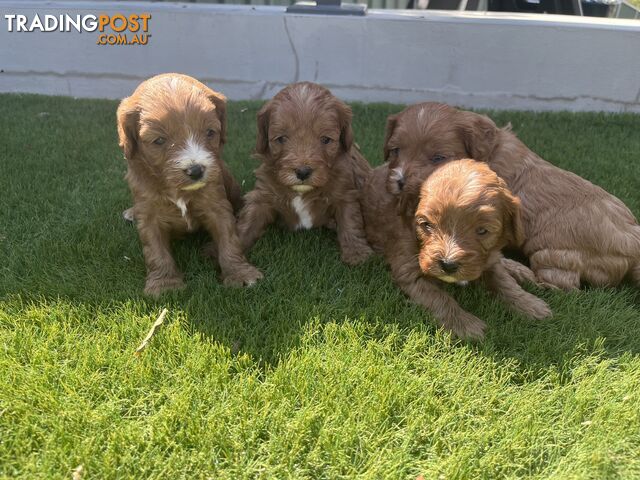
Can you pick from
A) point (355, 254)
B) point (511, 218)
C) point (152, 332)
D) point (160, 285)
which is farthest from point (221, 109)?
point (511, 218)

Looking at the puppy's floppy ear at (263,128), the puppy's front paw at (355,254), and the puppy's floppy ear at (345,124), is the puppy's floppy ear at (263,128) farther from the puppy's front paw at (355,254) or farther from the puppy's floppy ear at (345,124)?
the puppy's front paw at (355,254)

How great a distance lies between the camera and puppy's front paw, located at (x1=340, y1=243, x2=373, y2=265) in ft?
13.9

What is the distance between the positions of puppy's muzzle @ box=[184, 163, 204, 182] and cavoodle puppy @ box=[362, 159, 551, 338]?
154 cm

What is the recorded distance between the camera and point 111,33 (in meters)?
8.02

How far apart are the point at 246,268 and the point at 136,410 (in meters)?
1.43

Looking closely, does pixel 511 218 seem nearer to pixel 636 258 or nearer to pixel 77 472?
pixel 636 258

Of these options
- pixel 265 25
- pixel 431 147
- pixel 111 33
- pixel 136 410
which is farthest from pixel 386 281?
pixel 111 33

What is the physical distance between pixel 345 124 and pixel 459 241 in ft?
5.32

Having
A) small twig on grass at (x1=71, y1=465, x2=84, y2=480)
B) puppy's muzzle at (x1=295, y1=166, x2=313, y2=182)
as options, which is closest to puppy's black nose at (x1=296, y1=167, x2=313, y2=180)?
puppy's muzzle at (x1=295, y1=166, x2=313, y2=182)

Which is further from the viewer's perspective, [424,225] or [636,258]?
[636,258]

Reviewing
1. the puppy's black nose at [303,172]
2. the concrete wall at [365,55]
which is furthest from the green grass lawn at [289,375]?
the concrete wall at [365,55]

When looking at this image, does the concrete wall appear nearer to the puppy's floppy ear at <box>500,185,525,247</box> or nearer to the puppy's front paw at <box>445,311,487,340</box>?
the puppy's floppy ear at <box>500,185,525,247</box>

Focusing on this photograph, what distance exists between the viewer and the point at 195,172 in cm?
353

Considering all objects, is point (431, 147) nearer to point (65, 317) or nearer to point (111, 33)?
point (65, 317)
